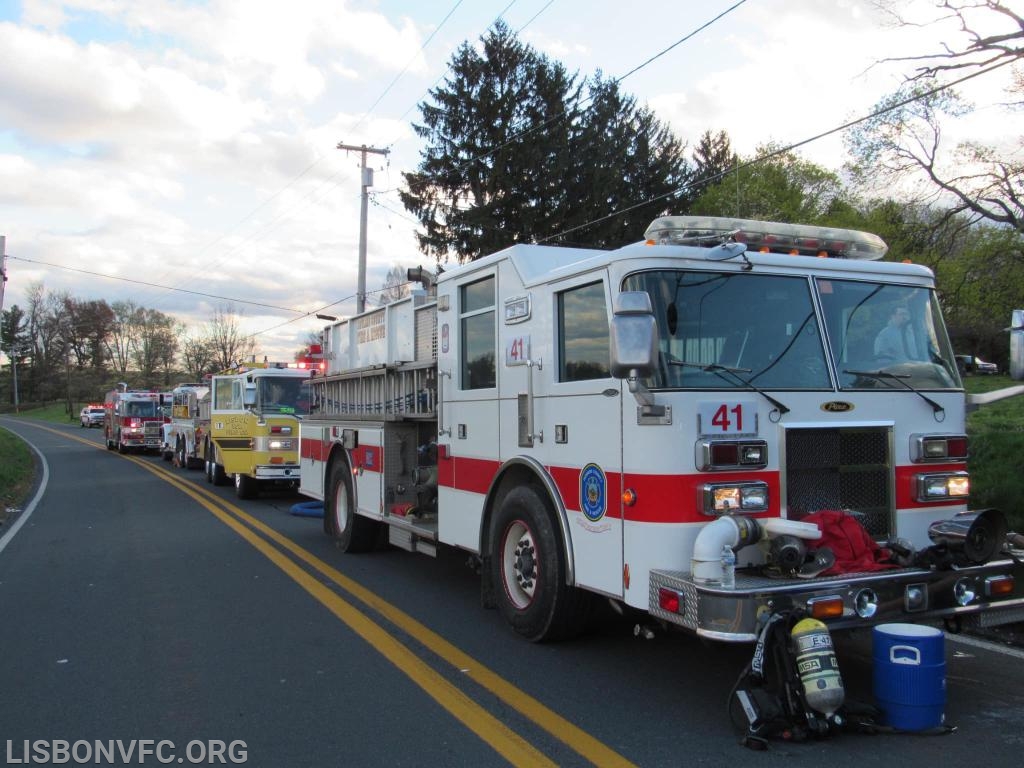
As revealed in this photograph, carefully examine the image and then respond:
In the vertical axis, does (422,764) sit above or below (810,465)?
below

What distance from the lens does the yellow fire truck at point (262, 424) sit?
15922 millimetres

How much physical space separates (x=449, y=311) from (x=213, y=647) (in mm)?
3220

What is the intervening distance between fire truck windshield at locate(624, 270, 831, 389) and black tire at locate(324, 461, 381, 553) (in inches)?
223

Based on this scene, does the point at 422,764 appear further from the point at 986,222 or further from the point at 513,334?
the point at 986,222

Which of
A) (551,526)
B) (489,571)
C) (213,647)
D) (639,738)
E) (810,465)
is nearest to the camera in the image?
(639,738)

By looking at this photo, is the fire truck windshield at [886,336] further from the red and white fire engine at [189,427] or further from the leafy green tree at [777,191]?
the leafy green tree at [777,191]

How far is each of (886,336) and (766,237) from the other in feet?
3.27

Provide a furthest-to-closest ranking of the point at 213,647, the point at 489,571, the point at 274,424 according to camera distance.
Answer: the point at 274,424
the point at 489,571
the point at 213,647

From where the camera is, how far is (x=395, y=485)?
849 cm

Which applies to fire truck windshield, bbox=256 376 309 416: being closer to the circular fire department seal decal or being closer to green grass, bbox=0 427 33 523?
green grass, bbox=0 427 33 523

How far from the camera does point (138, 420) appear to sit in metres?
33.2

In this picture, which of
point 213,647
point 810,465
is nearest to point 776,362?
point 810,465

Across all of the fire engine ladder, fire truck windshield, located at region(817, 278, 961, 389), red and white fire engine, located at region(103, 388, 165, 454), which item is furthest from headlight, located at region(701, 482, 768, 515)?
red and white fire engine, located at region(103, 388, 165, 454)

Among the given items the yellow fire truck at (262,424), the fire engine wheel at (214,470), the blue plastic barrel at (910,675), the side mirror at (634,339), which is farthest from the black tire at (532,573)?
the fire engine wheel at (214,470)
